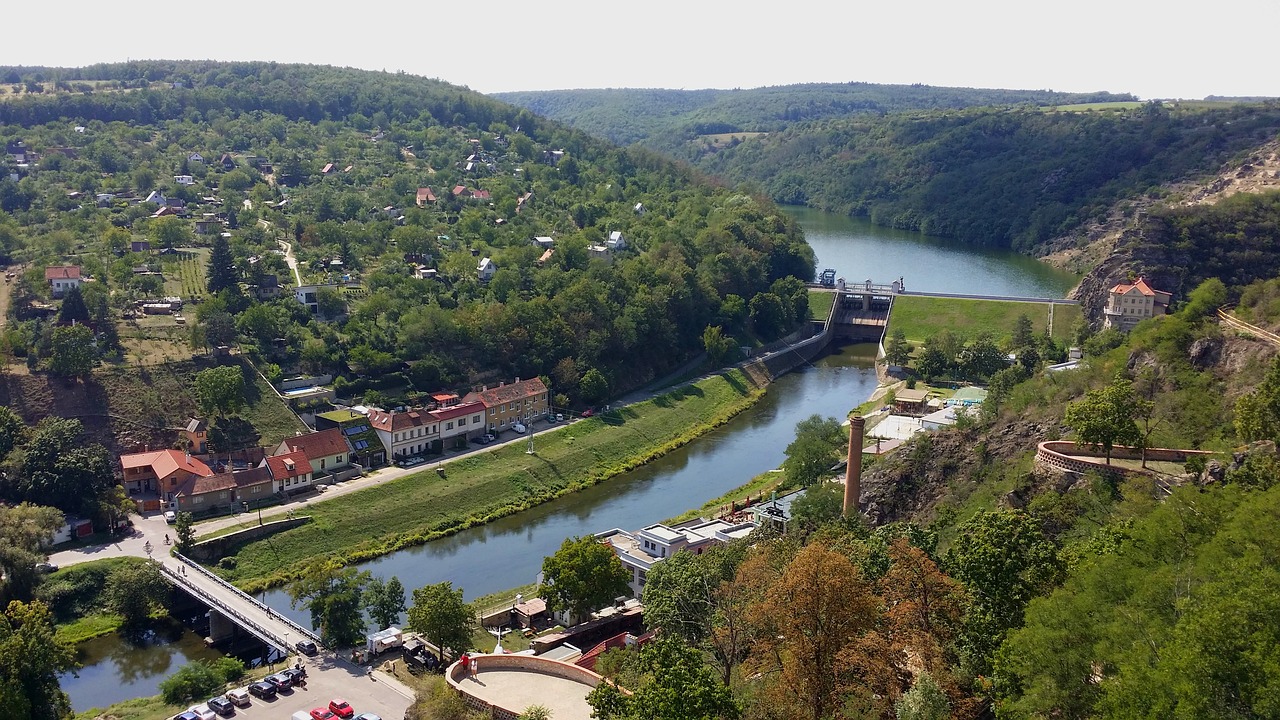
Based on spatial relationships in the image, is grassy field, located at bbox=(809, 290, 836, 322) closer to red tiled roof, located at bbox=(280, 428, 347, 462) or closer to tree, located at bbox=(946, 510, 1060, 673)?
red tiled roof, located at bbox=(280, 428, 347, 462)

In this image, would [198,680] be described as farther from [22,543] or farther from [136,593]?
[22,543]

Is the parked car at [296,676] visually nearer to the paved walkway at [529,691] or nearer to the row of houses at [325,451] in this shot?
the paved walkway at [529,691]

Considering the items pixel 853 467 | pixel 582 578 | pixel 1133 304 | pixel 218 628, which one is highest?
pixel 1133 304

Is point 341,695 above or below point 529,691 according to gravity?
below

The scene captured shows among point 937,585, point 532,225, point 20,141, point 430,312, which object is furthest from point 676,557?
point 20,141

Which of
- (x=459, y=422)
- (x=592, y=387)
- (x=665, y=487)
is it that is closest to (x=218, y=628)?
(x=459, y=422)

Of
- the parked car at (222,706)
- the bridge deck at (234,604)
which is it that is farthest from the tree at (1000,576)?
the bridge deck at (234,604)
